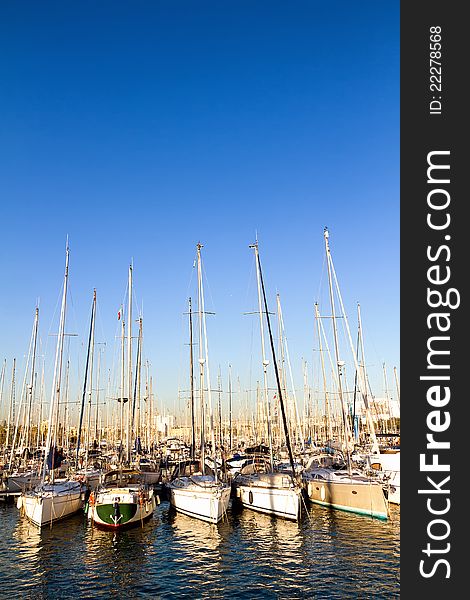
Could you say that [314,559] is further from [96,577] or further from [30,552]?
[30,552]

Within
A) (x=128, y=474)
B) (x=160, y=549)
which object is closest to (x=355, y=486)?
(x=160, y=549)

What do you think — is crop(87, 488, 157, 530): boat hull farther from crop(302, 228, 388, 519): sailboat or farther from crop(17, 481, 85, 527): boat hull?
crop(302, 228, 388, 519): sailboat

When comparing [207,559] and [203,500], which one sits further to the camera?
[203,500]

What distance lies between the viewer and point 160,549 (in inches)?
1067

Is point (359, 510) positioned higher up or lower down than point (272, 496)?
lower down

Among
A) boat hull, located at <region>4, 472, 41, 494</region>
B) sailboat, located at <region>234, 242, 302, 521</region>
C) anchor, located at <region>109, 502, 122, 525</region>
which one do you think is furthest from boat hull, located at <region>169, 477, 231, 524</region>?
boat hull, located at <region>4, 472, 41, 494</region>

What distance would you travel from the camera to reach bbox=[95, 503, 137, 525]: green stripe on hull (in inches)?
1190

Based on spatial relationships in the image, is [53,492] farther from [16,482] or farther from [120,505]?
[16,482]

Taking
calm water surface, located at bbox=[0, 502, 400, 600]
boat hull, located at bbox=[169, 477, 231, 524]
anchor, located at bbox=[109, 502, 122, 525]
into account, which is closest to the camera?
calm water surface, located at bbox=[0, 502, 400, 600]

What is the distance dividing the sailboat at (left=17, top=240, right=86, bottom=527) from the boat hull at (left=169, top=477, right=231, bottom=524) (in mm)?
7011

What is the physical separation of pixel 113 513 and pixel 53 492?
5.03 metres

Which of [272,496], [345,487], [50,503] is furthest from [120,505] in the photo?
[345,487]

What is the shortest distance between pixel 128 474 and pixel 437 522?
33137mm

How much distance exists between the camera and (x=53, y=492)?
107 feet
